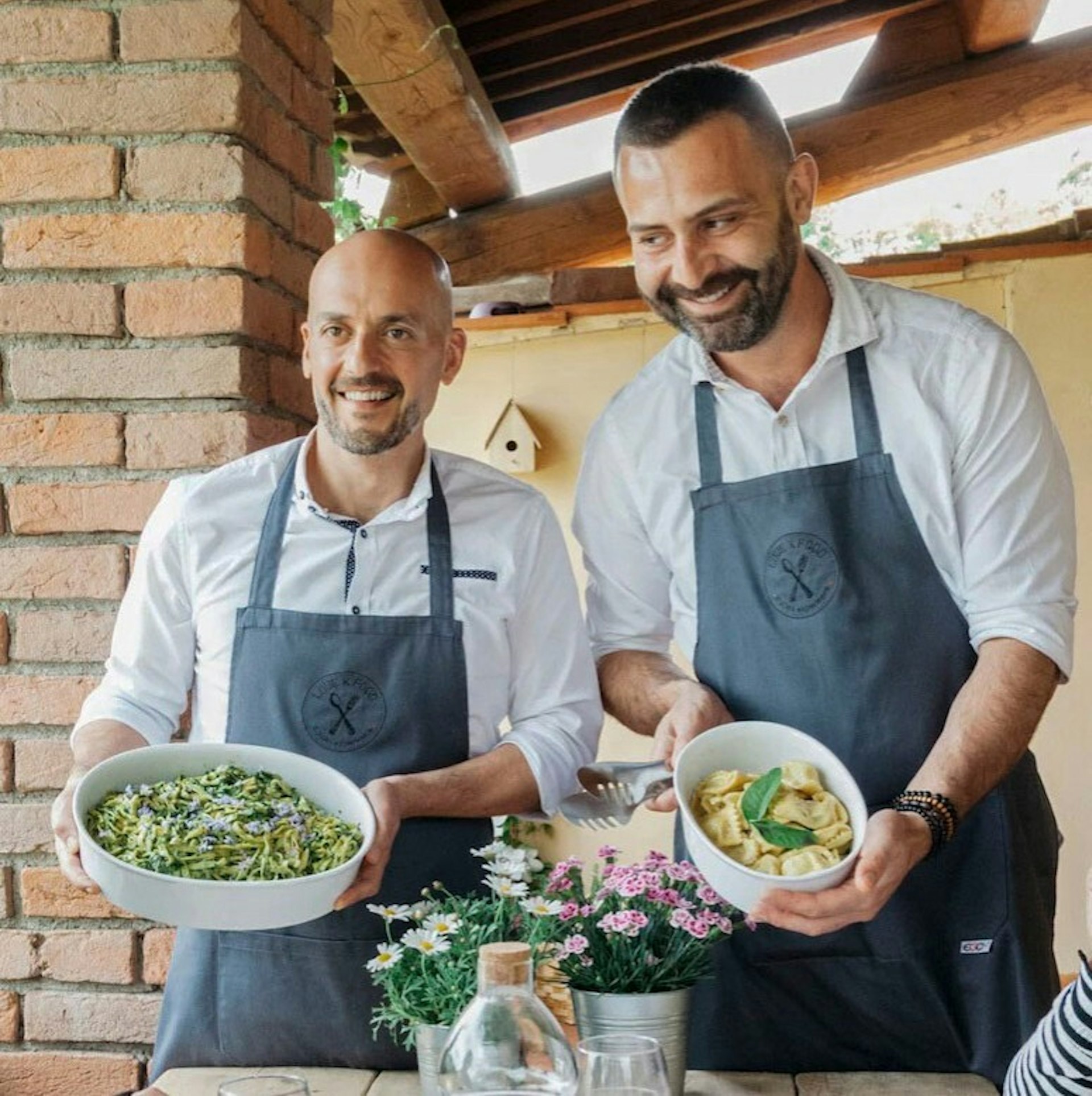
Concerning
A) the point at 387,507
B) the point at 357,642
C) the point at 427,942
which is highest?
the point at 387,507

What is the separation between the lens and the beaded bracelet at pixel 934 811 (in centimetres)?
189

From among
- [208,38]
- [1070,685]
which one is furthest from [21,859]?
[1070,685]

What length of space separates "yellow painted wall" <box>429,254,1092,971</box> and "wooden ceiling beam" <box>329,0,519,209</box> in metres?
0.95

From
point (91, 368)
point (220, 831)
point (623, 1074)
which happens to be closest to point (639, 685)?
point (220, 831)

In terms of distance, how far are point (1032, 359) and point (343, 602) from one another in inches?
152

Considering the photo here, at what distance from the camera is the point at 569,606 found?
2.30 meters

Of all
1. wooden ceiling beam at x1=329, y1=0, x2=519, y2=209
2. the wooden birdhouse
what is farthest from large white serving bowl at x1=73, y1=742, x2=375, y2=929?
the wooden birdhouse

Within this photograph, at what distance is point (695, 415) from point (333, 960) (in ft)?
3.19

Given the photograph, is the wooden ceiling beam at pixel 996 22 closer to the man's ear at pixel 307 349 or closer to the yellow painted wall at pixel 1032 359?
the yellow painted wall at pixel 1032 359

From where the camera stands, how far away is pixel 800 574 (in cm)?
214

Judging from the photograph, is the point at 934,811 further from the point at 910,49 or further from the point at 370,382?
the point at 910,49

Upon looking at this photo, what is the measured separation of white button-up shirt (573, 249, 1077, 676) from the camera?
212 cm

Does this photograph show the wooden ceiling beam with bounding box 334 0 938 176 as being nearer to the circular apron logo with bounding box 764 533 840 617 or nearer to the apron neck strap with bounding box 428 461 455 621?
the apron neck strap with bounding box 428 461 455 621

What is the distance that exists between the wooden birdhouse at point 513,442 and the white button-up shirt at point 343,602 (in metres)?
3.41
